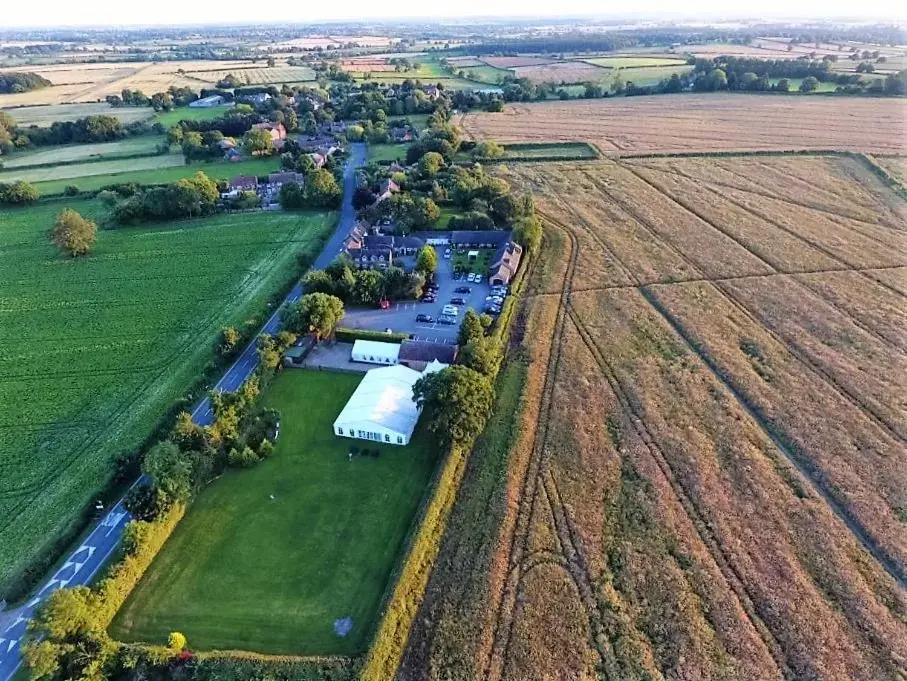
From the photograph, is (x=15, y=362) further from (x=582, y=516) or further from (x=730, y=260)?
(x=730, y=260)

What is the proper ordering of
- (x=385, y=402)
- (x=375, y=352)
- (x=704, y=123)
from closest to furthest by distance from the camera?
(x=385, y=402) < (x=375, y=352) < (x=704, y=123)

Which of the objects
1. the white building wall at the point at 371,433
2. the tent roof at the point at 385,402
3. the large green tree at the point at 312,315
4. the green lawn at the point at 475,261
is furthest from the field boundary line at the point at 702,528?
the large green tree at the point at 312,315

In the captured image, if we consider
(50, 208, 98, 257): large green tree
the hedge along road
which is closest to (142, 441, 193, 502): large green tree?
the hedge along road

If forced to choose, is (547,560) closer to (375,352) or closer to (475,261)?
(375,352)

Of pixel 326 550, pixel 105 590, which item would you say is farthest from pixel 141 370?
pixel 326 550

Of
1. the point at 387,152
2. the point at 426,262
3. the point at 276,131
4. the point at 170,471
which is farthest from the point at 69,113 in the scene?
the point at 170,471

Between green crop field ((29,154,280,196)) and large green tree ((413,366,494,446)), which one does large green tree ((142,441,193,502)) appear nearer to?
large green tree ((413,366,494,446))
